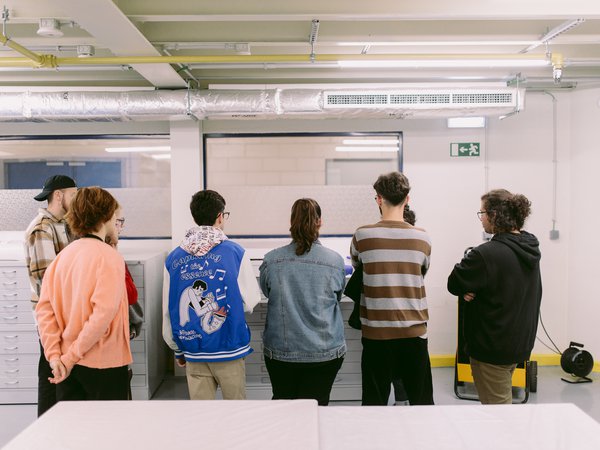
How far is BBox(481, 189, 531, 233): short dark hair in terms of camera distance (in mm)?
2184

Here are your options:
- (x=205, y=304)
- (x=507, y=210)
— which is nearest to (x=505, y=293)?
(x=507, y=210)

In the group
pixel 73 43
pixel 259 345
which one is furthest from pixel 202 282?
pixel 73 43

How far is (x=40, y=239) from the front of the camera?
2588 millimetres

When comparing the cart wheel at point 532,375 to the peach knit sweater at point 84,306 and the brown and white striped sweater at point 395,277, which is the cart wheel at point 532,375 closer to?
the brown and white striped sweater at point 395,277

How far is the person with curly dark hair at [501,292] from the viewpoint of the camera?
2.13 metres

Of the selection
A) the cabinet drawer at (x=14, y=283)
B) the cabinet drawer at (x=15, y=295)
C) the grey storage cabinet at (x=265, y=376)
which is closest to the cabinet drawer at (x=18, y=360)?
the cabinet drawer at (x=15, y=295)

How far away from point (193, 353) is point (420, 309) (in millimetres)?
1059

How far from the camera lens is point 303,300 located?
6.93ft

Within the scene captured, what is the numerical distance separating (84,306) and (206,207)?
65cm

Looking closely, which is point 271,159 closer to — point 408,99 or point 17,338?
point 408,99

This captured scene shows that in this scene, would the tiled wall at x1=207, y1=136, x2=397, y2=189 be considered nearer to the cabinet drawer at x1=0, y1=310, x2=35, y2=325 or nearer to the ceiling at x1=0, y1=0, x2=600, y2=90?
the ceiling at x1=0, y1=0, x2=600, y2=90

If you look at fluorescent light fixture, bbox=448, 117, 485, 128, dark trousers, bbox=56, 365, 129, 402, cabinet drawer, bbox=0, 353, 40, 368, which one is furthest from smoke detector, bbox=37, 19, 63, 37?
fluorescent light fixture, bbox=448, 117, 485, 128

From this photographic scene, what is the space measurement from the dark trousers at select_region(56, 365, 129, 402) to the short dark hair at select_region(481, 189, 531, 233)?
5.95ft

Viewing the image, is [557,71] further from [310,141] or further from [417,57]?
[310,141]
